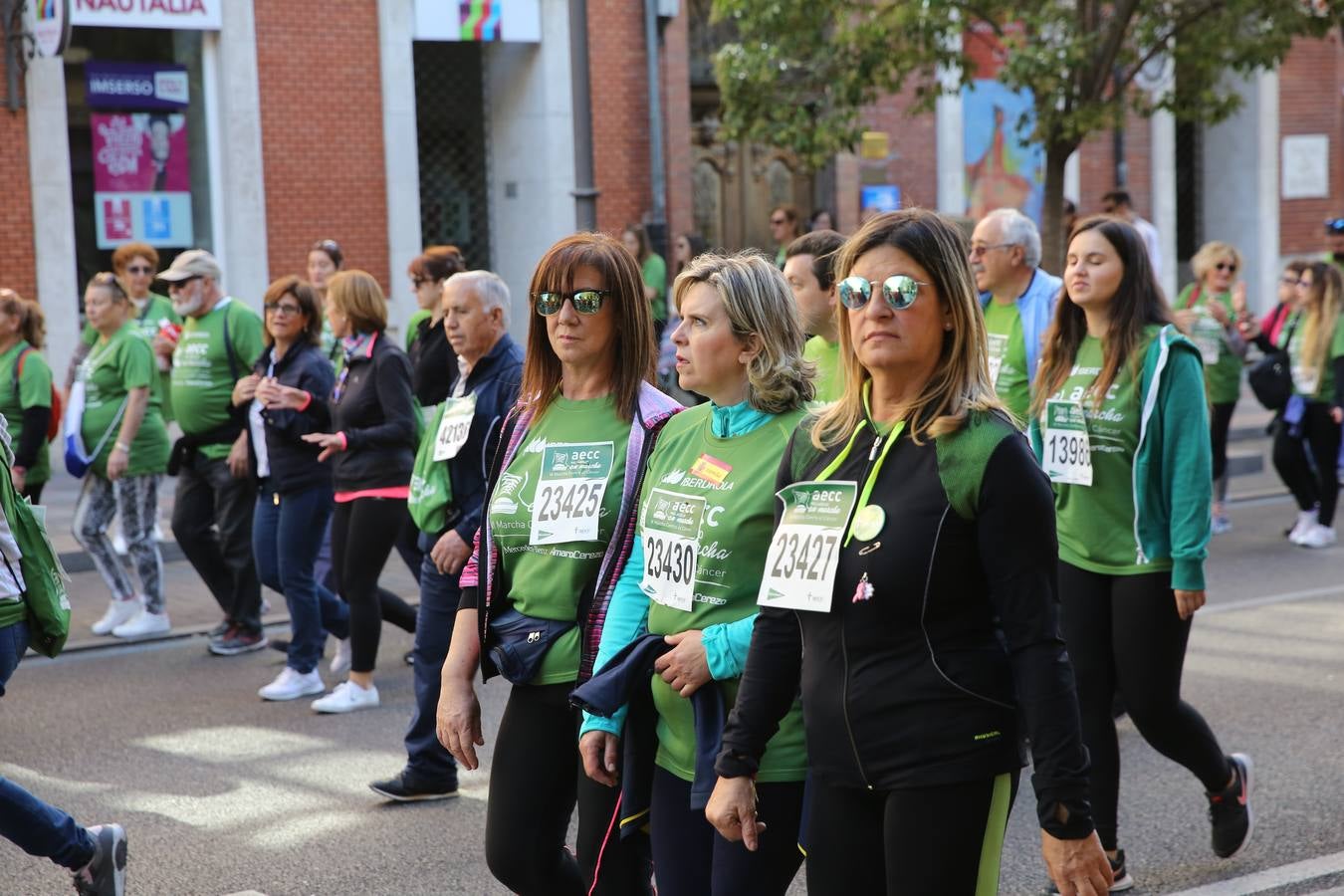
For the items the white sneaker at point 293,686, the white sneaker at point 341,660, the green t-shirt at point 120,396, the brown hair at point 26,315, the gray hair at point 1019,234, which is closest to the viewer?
the gray hair at point 1019,234

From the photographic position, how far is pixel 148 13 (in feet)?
54.6

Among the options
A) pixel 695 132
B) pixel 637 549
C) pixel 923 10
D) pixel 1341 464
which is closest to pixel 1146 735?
pixel 637 549

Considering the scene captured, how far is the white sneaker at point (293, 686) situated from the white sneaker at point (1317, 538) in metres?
6.46

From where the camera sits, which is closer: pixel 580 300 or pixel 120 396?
pixel 580 300

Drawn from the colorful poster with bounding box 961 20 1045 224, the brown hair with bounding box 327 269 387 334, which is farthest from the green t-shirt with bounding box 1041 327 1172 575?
the colorful poster with bounding box 961 20 1045 224

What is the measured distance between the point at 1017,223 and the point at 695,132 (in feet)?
47.0

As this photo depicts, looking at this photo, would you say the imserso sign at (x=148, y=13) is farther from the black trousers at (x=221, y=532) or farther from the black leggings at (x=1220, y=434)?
the black leggings at (x=1220, y=434)

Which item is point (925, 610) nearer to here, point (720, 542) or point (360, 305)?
point (720, 542)

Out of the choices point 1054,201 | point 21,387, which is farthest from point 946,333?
point 1054,201

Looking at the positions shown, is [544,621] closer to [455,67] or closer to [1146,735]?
[1146,735]

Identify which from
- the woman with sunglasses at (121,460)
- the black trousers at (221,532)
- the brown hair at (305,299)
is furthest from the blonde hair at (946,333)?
the woman with sunglasses at (121,460)

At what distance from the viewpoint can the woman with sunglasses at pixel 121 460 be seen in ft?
30.0

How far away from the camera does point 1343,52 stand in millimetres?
25094

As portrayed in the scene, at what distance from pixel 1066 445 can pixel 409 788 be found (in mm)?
2537
